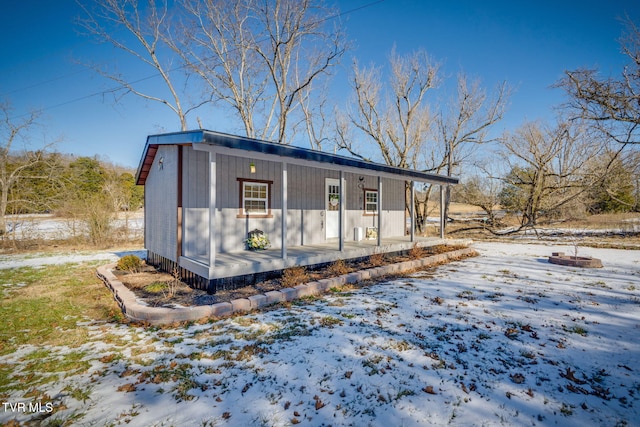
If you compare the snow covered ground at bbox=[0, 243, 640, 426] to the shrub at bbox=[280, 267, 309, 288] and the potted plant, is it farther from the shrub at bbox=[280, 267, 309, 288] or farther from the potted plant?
the potted plant

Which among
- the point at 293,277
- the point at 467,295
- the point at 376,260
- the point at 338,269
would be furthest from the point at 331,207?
the point at 467,295

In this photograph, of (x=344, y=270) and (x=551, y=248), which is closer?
(x=344, y=270)

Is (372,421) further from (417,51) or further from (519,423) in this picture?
(417,51)

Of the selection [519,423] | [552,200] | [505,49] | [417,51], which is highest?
[417,51]

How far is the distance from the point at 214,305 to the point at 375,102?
51.5 ft

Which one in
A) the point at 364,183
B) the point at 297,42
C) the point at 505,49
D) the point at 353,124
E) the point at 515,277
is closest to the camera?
the point at 515,277

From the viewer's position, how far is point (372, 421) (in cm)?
224

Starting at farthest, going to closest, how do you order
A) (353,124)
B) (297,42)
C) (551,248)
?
1. (353,124)
2. (297,42)
3. (551,248)

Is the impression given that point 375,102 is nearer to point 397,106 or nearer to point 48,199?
→ point 397,106

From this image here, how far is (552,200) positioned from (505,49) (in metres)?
9.47

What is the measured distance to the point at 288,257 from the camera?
652cm

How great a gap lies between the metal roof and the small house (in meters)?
0.02

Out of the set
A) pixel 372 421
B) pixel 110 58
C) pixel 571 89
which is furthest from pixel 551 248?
pixel 110 58

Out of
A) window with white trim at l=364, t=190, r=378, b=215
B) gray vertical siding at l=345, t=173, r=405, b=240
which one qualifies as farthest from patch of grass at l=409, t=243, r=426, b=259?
window with white trim at l=364, t=190, r=378, b=215
